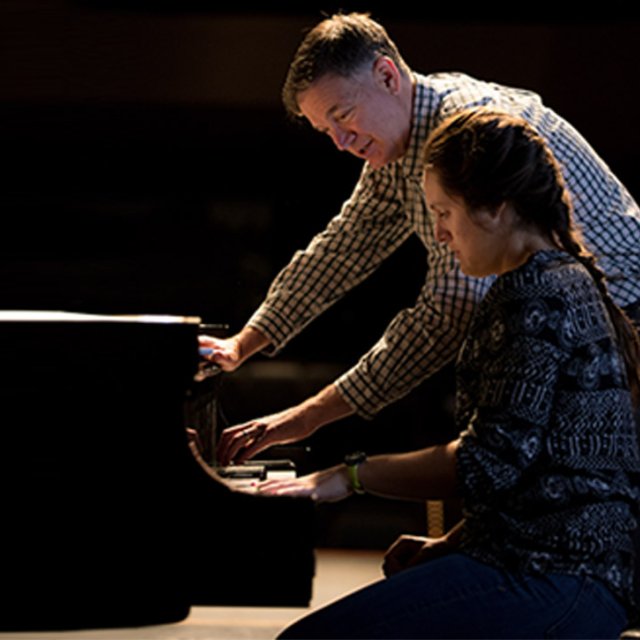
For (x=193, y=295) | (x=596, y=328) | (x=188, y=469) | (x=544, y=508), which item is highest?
(x=596, y=328)

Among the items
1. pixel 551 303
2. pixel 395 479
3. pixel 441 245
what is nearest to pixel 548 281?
pixel 551 303

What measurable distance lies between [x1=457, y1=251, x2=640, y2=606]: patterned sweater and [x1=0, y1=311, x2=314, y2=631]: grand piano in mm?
319

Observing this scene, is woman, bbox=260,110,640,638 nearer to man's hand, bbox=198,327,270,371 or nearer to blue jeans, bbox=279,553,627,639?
blue jeans, bbox=279,553,627,639

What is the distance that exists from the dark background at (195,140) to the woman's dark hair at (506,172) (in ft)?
8.37

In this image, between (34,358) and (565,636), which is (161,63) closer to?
(34,358)

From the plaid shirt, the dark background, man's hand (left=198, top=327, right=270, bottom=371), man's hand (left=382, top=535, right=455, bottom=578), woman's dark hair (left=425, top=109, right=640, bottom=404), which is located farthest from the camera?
the dark background

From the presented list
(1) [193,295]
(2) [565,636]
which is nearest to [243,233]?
(1) [193,295]

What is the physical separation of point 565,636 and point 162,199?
3.04m

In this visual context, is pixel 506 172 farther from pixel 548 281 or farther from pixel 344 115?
pixel 344 115

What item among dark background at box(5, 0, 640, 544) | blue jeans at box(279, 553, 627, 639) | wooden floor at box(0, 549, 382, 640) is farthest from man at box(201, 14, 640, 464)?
dark background at box(5, 0, 640, 544)

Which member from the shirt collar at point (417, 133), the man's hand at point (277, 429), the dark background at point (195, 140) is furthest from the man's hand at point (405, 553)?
the dark background at point (195, 140)

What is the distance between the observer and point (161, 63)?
439cm

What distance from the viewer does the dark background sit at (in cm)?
432

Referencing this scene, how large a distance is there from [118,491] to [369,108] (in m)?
0.94
